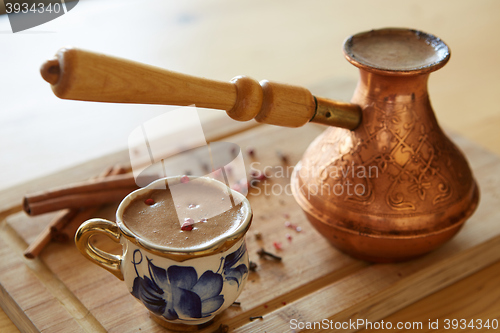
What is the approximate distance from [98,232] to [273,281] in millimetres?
229

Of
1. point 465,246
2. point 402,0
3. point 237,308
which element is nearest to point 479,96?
point 465,246

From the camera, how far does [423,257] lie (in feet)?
2.36

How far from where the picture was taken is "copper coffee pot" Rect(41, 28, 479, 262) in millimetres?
641

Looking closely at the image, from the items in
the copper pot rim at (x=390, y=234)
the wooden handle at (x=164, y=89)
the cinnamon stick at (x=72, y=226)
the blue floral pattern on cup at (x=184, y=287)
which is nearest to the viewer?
the wooden handle at (x=164, y=89)

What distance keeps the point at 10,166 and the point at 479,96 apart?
3.29 ft

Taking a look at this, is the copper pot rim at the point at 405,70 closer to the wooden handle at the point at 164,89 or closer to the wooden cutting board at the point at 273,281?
the wooden handle at the point at 164,89

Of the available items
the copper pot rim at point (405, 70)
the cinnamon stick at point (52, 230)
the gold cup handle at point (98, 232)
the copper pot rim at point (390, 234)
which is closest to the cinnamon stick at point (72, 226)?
the cinnamon stick at point (52, 230)

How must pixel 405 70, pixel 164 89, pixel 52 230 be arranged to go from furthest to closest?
1. pixel 52 230
2. pixel 405 70
3. pixel 164 89

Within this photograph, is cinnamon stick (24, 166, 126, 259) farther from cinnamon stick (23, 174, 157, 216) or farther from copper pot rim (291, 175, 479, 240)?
copper pot rim (291, 175, 479, 240)

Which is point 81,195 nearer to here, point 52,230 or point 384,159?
point 52,230

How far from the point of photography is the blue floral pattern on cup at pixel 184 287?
0.55 meters

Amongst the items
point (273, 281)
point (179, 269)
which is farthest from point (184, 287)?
point (273, 281)

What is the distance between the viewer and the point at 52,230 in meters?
0.76

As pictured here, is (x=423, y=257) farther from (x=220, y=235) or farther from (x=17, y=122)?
(x=17, y=122)
